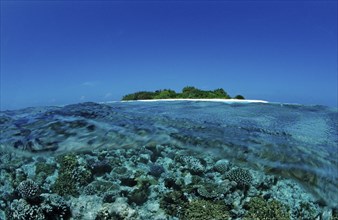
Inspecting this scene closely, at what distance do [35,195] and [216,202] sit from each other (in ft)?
5.34

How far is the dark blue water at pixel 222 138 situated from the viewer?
2.90 meters

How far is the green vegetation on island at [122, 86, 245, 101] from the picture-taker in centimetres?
1184

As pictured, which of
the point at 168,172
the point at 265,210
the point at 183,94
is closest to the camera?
the point at 265,210

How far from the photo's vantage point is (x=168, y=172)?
2867 mm

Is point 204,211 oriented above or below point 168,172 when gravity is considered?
below

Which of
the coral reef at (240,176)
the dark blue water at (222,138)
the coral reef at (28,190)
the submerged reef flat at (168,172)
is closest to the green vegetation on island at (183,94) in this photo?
the dark blue water at (222,138)

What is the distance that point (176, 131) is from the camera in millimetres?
3789

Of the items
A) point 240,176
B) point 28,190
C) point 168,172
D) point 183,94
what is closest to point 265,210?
point 240,176

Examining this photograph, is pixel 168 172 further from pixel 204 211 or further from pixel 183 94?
pixel 183 94

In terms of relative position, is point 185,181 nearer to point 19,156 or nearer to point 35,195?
point 35,195

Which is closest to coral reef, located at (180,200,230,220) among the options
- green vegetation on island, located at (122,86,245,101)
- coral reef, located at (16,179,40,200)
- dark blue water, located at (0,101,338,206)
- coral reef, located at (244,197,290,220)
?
coral reef, located at (244,197,290,220)

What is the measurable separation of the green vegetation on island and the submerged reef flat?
25.2ft

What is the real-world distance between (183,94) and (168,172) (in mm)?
9368

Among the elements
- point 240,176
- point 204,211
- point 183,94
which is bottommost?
point 204,211
